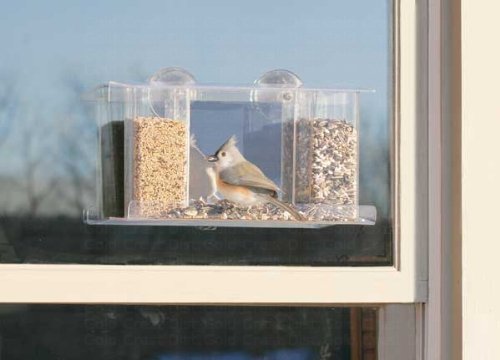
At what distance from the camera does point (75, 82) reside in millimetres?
1550

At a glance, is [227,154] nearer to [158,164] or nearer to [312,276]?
[158,164]

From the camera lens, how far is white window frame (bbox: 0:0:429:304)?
59.4 inches

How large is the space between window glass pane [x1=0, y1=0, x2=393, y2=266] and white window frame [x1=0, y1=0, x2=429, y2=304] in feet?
0.07

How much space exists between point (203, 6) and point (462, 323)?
0.64m

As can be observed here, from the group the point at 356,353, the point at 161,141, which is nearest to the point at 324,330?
the point at 356,353

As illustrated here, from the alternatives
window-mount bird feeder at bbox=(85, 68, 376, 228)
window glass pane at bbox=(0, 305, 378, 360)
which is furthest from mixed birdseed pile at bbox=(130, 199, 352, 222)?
window glass pane at bbox=(0, 305, 378, 360)

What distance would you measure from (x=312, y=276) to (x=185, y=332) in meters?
0.22

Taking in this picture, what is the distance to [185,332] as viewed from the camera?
157cm

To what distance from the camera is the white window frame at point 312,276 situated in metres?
1.51

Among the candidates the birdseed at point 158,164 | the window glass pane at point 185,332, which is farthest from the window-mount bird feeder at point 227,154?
the window glass pane at point 185,332

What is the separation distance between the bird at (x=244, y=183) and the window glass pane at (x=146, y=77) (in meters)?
0.05
